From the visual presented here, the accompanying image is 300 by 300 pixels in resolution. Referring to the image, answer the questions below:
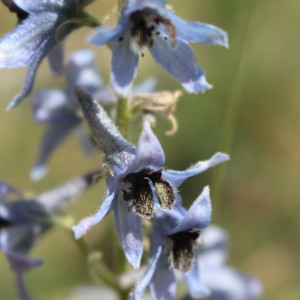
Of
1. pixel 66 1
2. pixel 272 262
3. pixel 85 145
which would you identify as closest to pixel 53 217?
pixel 85 145

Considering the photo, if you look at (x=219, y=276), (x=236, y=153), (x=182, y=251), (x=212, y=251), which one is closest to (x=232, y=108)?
(x=212, y=251)

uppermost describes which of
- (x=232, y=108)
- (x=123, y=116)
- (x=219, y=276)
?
(x=123, y=116)

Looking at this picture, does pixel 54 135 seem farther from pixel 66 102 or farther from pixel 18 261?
pixel 18 261

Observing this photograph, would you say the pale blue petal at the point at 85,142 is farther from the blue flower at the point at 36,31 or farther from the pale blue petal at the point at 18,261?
the blue flower at the point at 36,31

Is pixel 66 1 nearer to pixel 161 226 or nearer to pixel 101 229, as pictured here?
pixel 161 226

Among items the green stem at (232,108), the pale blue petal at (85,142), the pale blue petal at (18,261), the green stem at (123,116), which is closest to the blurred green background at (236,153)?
the green stem at (232,108)
